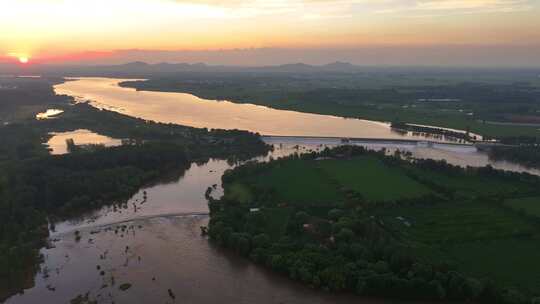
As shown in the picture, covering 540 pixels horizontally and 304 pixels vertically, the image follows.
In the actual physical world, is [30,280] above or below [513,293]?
below

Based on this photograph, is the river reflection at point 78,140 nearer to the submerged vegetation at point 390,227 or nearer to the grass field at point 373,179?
the submerged vegetation at point 390,227

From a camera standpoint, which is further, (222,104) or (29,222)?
(222,104)

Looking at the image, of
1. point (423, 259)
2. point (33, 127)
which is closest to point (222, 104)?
point (33, 127)

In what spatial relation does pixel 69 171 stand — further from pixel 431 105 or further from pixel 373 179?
pixel 431 105

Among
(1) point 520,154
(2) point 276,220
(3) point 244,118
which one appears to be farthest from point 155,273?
(3) point 244,118

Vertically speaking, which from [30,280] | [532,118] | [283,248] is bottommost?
[30,280]

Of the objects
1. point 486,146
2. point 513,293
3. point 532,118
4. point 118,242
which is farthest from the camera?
point 532,118

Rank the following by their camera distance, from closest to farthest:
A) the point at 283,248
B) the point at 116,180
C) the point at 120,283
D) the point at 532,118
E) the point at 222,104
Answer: the point at 120,283 → the point at 283,248 → the point at 116,180 → the point at 532,118 → the point at 222,104

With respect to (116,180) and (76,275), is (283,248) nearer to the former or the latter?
(76,275)
